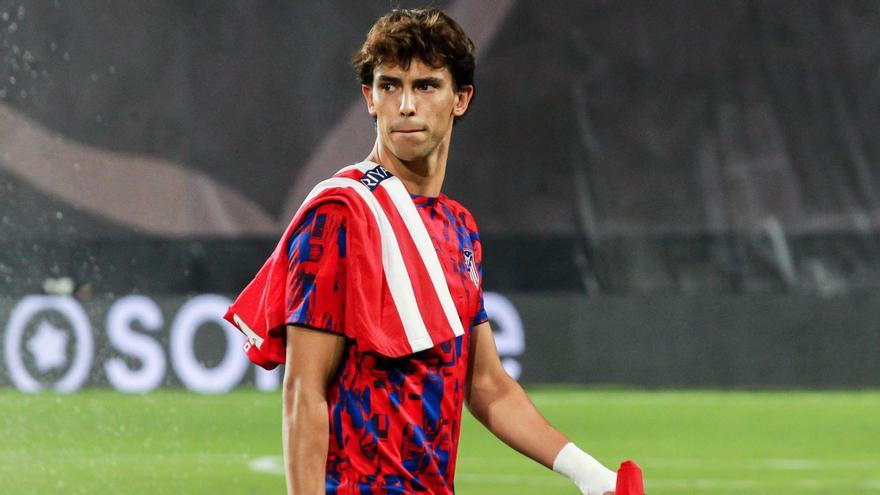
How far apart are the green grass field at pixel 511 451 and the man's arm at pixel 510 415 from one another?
423 centimetres

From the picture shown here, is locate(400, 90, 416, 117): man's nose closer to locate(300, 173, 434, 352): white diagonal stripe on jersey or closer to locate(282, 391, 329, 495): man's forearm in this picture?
locate(300, 173, 434, 352): white diagonal stripe on jersey

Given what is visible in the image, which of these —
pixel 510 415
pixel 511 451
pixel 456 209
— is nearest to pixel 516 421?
pixel 510 415

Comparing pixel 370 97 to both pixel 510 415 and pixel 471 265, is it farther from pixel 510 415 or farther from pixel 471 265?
pixel 510 415

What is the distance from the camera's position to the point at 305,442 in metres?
2.52

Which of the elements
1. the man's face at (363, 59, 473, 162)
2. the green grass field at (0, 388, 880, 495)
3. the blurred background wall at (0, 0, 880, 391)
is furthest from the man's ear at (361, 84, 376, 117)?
the blurred background wall at (0, 0, 880, 391)

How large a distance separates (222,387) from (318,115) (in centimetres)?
223

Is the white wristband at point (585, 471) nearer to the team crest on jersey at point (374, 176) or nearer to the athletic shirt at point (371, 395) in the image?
the athletic shirt at point (371, 395)

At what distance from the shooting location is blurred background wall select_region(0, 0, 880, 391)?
431 inches

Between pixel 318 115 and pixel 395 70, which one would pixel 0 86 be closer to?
pixel 318 115

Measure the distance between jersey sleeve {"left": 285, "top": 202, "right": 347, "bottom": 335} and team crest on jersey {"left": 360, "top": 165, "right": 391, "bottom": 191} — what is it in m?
0.11

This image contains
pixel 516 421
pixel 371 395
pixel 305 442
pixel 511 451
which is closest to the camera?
pixel 305 442

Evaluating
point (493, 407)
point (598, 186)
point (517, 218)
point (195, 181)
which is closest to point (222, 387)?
point (195, 181)

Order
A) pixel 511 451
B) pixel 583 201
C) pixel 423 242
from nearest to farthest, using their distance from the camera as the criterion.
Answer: pixel 423 242, pixel 511 451, pixel 583 201

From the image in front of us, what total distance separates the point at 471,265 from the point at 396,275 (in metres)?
0.31
